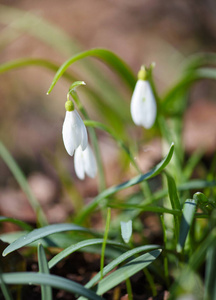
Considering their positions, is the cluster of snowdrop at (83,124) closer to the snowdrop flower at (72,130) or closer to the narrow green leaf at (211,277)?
the snowdrop flower at (72,130)

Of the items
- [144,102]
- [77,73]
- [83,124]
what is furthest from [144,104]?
[77,73]

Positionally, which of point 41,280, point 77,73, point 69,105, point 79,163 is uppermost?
point 77,73

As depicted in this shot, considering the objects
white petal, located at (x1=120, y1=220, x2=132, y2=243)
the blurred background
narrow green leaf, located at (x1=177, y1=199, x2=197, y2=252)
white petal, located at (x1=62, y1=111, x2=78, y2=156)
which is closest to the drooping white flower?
white petal, located at (x1=62, y1=111, x2=78, y2=156)

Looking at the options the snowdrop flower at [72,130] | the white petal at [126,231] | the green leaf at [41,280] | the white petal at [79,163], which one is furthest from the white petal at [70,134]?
the green leaf at [41,280]

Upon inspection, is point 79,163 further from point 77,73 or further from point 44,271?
point 77,73

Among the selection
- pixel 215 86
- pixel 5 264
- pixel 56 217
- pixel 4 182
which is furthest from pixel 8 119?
pixel 5 264

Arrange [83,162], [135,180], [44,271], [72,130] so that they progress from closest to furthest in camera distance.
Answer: [44,271]
[72,130]
[135,180]
[83,162]

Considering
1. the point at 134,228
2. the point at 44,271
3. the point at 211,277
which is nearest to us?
the point at 211,277

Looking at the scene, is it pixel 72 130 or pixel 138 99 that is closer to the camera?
pixel 72 130
